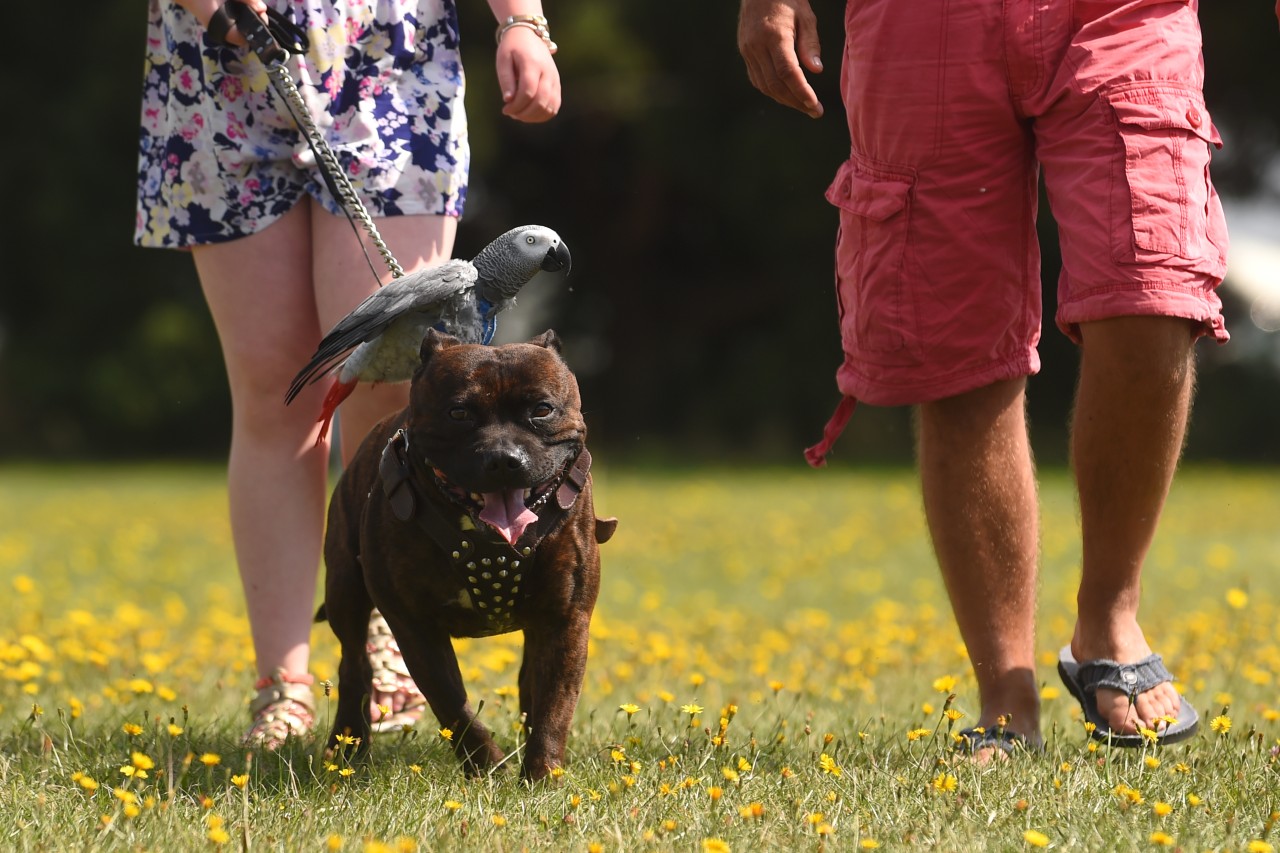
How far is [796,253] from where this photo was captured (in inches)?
772

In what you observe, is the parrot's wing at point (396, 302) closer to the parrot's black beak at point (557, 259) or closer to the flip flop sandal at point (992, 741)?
the parrot's black beak at point (557, 259)

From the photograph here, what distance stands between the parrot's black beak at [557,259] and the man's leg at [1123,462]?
1.05 m

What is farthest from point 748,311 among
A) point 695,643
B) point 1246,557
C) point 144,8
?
point 695,643

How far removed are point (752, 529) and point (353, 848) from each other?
8.35 metres

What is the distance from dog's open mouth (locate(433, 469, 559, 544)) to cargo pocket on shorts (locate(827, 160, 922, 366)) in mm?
894

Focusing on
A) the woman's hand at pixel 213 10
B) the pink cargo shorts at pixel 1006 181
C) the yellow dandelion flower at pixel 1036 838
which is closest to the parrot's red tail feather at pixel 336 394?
the woman's hand at pixel 213 10

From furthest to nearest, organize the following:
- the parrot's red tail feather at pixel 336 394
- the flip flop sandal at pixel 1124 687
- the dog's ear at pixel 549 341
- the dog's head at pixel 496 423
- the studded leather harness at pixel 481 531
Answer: the flip flop sandal at pixel 1124 687 < the parrot's red tail feather at pixel 336 394 < the dog's ear at pixel 549 341 < the studded leather harness at pixel 481 531 < the dog's head at pixel 496 423

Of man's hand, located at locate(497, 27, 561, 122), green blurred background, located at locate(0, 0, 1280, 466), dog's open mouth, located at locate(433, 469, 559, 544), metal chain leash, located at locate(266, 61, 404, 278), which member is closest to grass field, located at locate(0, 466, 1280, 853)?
dog's open mouth, located at locate(433, 469, 559, 544)

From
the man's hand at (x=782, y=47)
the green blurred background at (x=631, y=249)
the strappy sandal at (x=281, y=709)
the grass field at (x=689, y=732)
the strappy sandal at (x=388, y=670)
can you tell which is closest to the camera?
the grass field at (x=689, y=732)

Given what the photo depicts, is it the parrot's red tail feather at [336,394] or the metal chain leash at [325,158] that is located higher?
the metal chain leash at [325,158]

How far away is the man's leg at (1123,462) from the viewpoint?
121 inches

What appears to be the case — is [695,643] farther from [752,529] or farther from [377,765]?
[752,529]

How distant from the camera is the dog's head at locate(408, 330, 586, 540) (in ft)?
8.84

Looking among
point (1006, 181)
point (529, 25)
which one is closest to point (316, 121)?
point (529, 25)
